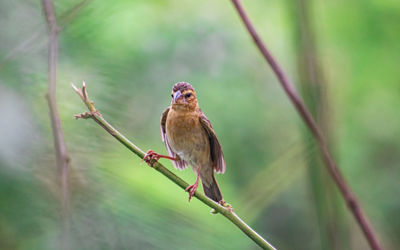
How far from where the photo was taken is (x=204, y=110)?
3.27 meters

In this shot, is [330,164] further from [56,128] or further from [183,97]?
[183,97]

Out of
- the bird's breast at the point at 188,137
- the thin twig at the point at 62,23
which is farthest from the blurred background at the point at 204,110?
the bird's breast at the point at 188,137

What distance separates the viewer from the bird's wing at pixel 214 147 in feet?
8.92

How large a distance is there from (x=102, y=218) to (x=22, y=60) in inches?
20.0

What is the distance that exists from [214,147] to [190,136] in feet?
0.56

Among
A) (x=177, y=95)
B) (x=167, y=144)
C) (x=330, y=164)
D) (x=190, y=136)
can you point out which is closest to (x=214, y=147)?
(x=190, y=136)

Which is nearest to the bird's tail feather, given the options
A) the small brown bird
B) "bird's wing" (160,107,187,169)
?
the small brown bird

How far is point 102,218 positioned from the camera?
1150mm

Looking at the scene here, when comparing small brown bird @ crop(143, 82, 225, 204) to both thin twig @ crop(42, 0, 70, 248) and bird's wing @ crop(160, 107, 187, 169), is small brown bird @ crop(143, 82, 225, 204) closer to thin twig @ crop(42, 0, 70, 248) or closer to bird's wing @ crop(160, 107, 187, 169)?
bird's wing @ crop(160, 107, 187, 169)

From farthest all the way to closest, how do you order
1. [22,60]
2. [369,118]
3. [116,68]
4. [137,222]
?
[369,118], [116,68], [22,60], [137,222]

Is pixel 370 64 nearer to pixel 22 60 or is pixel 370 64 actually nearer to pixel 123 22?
pixel 123 22

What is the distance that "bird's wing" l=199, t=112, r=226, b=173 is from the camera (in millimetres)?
2719

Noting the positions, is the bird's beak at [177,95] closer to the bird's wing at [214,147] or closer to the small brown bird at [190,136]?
the small brown bird at [190,136]

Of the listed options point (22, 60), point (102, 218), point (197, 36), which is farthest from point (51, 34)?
point (197, 36)
